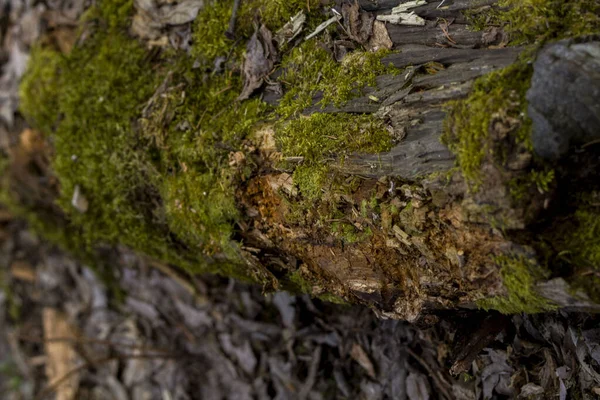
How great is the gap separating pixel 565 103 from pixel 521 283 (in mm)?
479

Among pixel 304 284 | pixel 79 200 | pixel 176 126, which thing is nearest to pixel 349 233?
pixel 304 284

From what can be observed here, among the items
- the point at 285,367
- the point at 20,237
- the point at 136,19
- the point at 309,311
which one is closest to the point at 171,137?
the point at 136,19

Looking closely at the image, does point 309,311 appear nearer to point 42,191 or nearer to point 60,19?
point 42,191

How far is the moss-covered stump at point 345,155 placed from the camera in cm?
132

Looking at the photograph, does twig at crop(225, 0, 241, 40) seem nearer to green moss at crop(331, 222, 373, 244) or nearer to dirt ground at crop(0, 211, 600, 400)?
green moss at crop(331, 222, 373, 244)

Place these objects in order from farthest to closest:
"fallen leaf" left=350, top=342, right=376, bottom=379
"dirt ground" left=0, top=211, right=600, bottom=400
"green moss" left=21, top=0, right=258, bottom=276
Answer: "fallen leaf" left=350, top=342, right=376, bottom=379, "green moss" left=21, top=0, right=258, bottom=276, "dirt ground" left=0, top=211, right=600, bottom=400

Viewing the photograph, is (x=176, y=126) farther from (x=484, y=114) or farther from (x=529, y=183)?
(x=529, y=183)

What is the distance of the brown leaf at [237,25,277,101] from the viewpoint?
1.90 metres

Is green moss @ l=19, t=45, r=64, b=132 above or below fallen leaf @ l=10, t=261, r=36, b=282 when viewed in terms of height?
above

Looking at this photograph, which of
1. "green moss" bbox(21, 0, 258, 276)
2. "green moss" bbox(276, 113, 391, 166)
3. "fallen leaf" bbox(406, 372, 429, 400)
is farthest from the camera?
"fallen leaf" bbox(406, 372, 429, 400)

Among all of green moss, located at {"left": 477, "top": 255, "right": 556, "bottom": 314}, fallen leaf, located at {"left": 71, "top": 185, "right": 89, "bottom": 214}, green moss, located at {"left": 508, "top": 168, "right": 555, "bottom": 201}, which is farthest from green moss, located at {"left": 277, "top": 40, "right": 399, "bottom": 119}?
fallen leaf, located at {"left": 71, "top": 185, "right": 89, "bottom": 214}

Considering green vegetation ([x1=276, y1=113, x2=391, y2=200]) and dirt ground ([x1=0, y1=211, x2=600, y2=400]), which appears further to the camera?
dirt ground ([x1=0, y1=211, x2=600, y2=400])

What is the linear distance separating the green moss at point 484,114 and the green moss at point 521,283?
0.24 metres

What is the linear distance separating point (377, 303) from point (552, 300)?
1.85 feet
